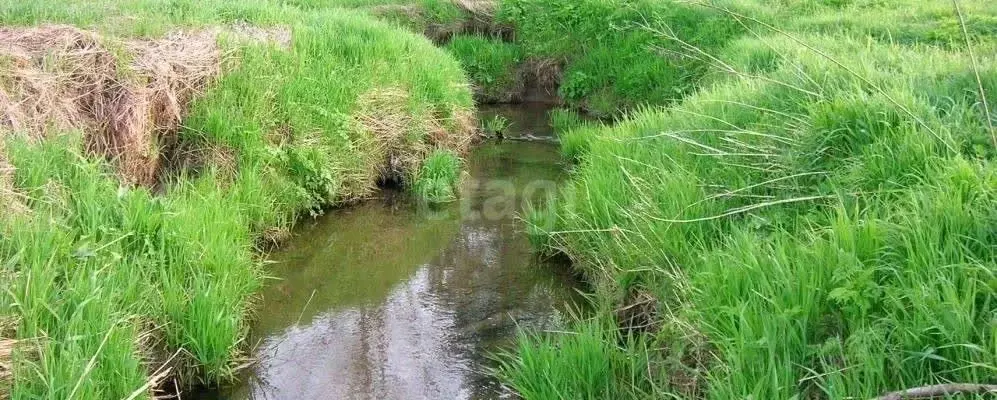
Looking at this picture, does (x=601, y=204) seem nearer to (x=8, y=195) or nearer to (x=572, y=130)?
(x=8, y=195)

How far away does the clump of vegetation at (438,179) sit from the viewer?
8.17m

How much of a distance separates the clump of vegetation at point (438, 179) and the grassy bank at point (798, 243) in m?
1.59

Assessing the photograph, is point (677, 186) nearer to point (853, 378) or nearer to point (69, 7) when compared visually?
point (853, 378)

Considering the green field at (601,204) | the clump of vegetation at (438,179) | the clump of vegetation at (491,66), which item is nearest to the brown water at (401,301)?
the clump of vegetation at (438,179)

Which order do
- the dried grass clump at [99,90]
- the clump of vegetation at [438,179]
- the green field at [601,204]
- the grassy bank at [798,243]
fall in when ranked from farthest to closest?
the clump of vegetation at [438,179]
the dried grass clump at [99,90]
the green field at [601,204]
the grassy bank at [798,243]

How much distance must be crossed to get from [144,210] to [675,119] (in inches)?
168

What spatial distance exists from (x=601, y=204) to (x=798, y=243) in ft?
7.42

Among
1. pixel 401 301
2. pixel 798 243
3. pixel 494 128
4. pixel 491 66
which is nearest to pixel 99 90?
pixel 401 301

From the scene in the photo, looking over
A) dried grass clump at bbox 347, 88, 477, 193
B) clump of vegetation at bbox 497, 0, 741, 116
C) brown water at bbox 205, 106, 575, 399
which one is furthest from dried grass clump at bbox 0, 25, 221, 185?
clump of vegetation at bbox 497, 0, 741, 116

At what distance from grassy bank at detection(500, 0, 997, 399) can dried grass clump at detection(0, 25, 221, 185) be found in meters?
3.20

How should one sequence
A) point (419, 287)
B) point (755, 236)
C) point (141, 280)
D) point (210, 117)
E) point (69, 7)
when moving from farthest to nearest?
1. point (69, 7)
2. point (210, 117)
3. point (419, 287)
4. point (141, 280)
5. point (755, 236)

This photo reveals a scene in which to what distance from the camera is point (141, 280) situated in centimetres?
446

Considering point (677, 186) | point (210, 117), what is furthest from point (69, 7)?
point (677, 186)

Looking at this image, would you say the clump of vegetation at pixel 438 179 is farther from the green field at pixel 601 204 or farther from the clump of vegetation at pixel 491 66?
the clump of vegetation at pixel 491 66
